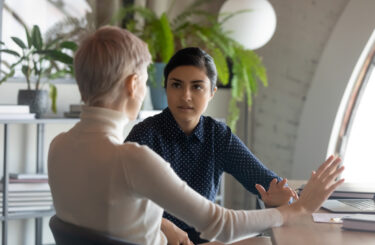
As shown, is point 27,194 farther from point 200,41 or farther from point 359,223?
point 359,223

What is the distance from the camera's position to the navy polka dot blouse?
2.05 metres

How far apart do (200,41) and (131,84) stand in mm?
2807

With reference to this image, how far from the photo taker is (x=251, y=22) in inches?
149

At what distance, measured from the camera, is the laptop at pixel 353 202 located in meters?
1.86

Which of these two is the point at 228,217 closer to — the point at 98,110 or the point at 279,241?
the point at 279,241

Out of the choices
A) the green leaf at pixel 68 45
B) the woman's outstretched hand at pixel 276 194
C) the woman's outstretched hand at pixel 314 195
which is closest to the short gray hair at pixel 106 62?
the woman's outstretched hand at pixel 314 195

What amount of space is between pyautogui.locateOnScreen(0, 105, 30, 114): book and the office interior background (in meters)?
0.41

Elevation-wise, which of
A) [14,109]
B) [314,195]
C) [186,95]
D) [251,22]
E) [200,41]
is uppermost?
[251,22]

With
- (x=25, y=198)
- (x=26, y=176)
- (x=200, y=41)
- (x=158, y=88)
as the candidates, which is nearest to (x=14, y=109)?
(x=26, y=176)

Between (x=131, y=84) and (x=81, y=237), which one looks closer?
(x=81, y=237)

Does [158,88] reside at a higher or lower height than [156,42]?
lower

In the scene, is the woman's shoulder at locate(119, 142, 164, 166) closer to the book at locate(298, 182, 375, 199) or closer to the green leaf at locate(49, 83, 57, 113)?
the book at locate(298, 182, 375, 199)

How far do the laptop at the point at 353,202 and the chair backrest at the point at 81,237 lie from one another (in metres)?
0.98

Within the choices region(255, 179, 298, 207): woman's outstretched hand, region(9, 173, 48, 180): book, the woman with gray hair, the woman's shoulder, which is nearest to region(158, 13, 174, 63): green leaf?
region(9, 173, 48, 180): book
